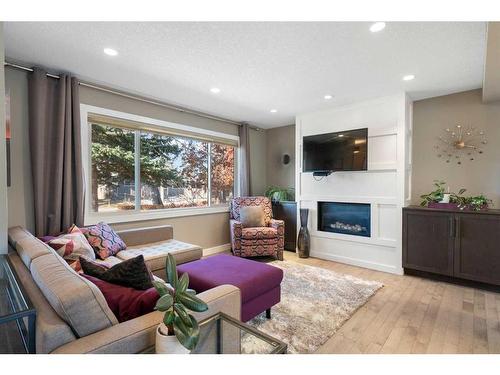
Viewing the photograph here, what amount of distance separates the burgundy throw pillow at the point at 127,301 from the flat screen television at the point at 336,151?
10.6 feet

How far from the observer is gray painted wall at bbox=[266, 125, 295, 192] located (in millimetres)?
5188

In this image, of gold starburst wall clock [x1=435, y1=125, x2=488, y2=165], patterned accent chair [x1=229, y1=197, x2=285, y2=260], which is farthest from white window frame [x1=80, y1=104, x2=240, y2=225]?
gold starburst wall clock [x1=435, y1=125, x2=488, y2=165]

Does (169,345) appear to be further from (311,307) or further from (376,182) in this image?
(376,182)

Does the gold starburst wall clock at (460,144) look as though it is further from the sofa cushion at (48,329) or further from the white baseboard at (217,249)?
the sofa cushion at (48,329)

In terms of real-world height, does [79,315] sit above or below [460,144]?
below

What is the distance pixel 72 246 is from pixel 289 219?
3.32m

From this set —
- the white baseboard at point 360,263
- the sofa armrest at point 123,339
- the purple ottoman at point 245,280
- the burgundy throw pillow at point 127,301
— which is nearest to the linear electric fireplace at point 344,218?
the white baseboard at point 360,263

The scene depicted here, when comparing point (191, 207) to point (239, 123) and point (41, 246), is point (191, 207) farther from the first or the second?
point (41, 246)

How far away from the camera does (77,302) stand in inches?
38.4

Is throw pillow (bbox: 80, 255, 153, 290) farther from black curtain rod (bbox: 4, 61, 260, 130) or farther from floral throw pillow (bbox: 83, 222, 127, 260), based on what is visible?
black curtain rod (bbox: 4, 61, 260, 130)

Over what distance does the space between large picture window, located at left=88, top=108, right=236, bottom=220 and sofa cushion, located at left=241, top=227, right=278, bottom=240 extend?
0.92 meters

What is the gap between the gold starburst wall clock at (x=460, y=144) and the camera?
331 cm

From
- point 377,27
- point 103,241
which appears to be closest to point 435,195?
point 377,27
